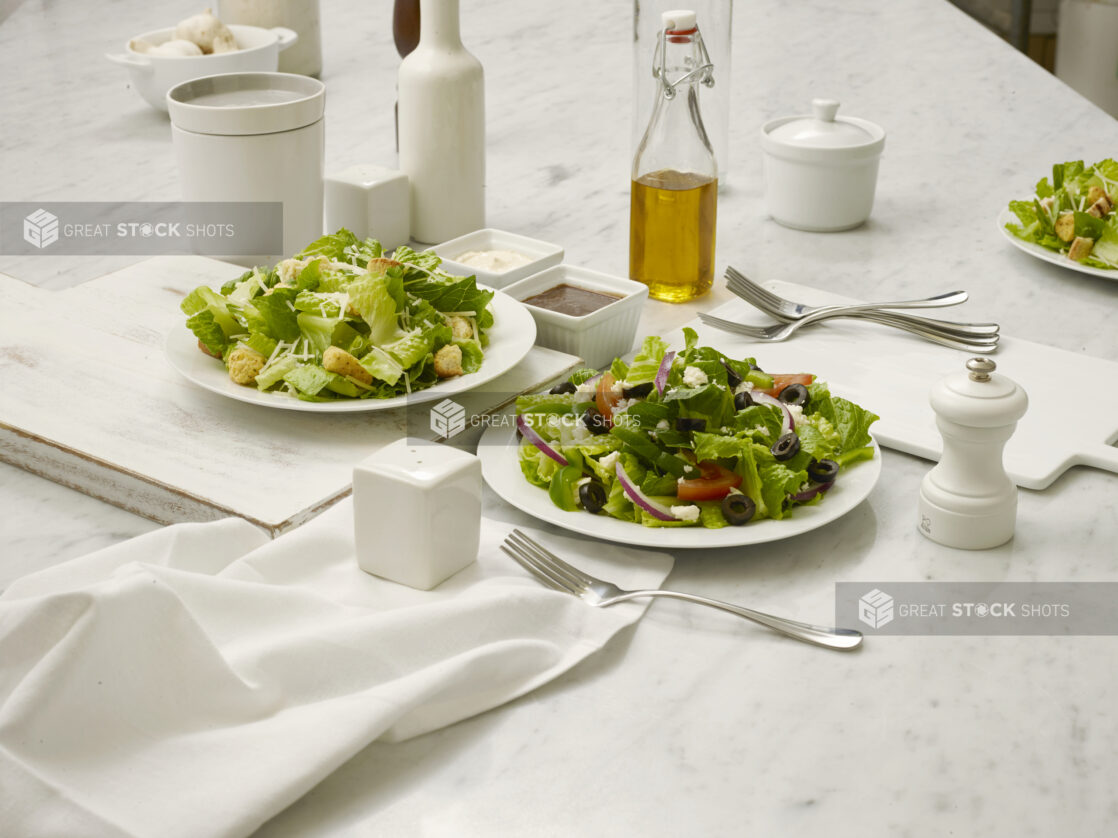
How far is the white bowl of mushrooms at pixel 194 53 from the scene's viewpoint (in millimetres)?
1955

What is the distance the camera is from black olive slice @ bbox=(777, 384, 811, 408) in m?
1.11

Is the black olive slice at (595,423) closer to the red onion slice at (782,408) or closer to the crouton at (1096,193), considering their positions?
the red onion slice at (782,408)

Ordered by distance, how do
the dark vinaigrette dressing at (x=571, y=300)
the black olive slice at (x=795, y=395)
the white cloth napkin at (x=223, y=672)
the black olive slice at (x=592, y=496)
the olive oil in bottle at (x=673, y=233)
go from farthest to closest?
the olive oil in bottle at (x=673, y=233) → the dark vinaigrette dressing at (x=571, y=300) → the black olive slice at (x=795, y=395) → the black olive slice at (x=592, y=496) → the white cloth napkin at (x=223, y=672)

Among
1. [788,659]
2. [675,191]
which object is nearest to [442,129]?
[675,191]

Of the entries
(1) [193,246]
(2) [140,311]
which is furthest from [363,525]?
(1) [193,246]

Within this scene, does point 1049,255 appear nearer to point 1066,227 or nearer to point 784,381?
point 1066,227

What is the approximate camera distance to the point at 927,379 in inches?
51.8

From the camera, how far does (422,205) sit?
1.67 meters

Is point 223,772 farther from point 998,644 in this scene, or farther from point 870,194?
point 870,194

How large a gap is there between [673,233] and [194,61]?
35.3 inches

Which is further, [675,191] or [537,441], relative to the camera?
[675,191]

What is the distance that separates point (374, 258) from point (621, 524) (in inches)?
17.2

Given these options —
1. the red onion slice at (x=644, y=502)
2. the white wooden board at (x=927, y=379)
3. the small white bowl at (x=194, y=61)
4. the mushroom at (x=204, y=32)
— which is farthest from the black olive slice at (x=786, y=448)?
the mushroom at (x=204, y=32)

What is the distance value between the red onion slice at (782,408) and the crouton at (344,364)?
1.18ft
